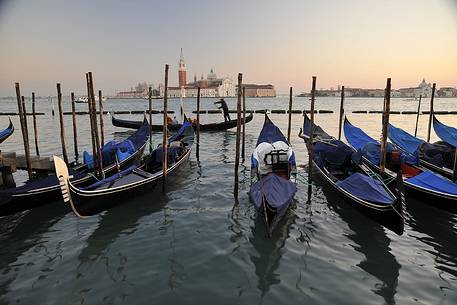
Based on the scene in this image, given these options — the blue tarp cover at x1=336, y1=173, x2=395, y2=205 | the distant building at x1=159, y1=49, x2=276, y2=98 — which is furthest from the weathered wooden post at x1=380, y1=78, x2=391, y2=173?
the distant building at x1=159, y1=49, x2=276, y2=98

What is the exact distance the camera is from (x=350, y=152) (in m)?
9.51

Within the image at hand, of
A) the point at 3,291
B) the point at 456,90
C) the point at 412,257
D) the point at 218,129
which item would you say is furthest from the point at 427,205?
the point at 456,90

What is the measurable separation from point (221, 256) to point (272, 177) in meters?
2.32

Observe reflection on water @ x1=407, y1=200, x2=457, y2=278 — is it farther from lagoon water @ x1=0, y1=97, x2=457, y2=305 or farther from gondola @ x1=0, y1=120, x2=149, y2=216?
gondola @ x1=0, y1=120, x2=149, y2=216

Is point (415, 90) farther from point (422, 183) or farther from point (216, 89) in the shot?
point (422, 183)

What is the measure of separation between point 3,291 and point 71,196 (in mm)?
1862

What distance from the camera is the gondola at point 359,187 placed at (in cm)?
570

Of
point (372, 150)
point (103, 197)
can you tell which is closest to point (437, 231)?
point (372, 150)

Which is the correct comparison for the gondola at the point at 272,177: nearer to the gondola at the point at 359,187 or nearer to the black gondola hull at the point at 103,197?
the gondola at the point at 359,187

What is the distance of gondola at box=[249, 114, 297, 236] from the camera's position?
5988mm

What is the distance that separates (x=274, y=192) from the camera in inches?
257

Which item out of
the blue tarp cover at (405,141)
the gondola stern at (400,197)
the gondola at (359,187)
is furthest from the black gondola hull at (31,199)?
the blue tarp cover at (405,141)

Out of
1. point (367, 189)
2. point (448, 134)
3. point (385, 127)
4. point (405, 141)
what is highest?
point (385, 127)

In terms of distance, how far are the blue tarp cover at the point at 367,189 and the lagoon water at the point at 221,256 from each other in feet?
2.15
